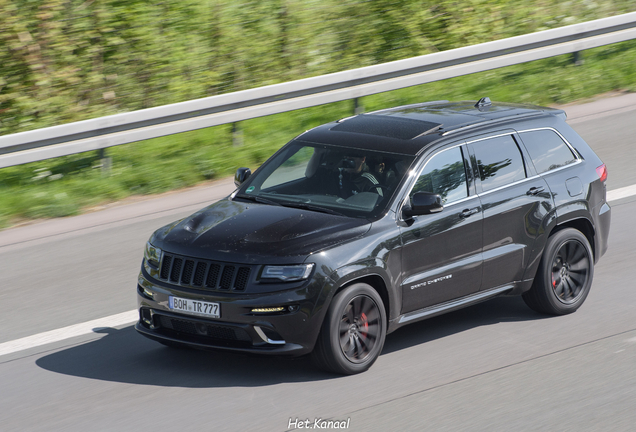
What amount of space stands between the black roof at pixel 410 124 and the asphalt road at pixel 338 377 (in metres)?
1.50

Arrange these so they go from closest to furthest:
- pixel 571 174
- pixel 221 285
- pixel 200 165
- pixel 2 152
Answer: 1. pixel 221 285
2. pixel 571 174
3. pixel 2 152
4. pixel 200 165

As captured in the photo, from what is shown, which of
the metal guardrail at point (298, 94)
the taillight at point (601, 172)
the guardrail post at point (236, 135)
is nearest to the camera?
the taillight at point (601, 172)

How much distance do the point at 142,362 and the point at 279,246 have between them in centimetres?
144

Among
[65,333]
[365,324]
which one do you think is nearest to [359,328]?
[365,324]

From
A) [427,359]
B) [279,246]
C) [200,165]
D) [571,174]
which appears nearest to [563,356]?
[427,359]

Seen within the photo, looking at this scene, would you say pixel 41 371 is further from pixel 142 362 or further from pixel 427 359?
pixel 427 359

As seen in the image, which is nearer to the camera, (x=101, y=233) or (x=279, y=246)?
(x=279, y=246)

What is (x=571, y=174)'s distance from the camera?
25.1 feet

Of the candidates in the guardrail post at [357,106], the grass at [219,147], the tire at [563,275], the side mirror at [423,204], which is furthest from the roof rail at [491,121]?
the guardrail post at [357,106]

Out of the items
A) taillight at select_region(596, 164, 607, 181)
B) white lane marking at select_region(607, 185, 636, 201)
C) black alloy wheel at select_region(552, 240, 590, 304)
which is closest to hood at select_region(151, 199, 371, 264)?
black alloy wheel at select_region(552, 240, 590, 304)

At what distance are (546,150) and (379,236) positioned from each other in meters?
2.05

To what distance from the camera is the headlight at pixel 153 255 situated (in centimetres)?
646

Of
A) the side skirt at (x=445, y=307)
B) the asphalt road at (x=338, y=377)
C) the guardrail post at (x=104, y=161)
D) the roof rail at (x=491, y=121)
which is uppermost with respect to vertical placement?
the roof rail at (x=491, y=121)

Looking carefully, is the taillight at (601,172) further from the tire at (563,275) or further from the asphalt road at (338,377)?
the asphalt road at (338,377)
